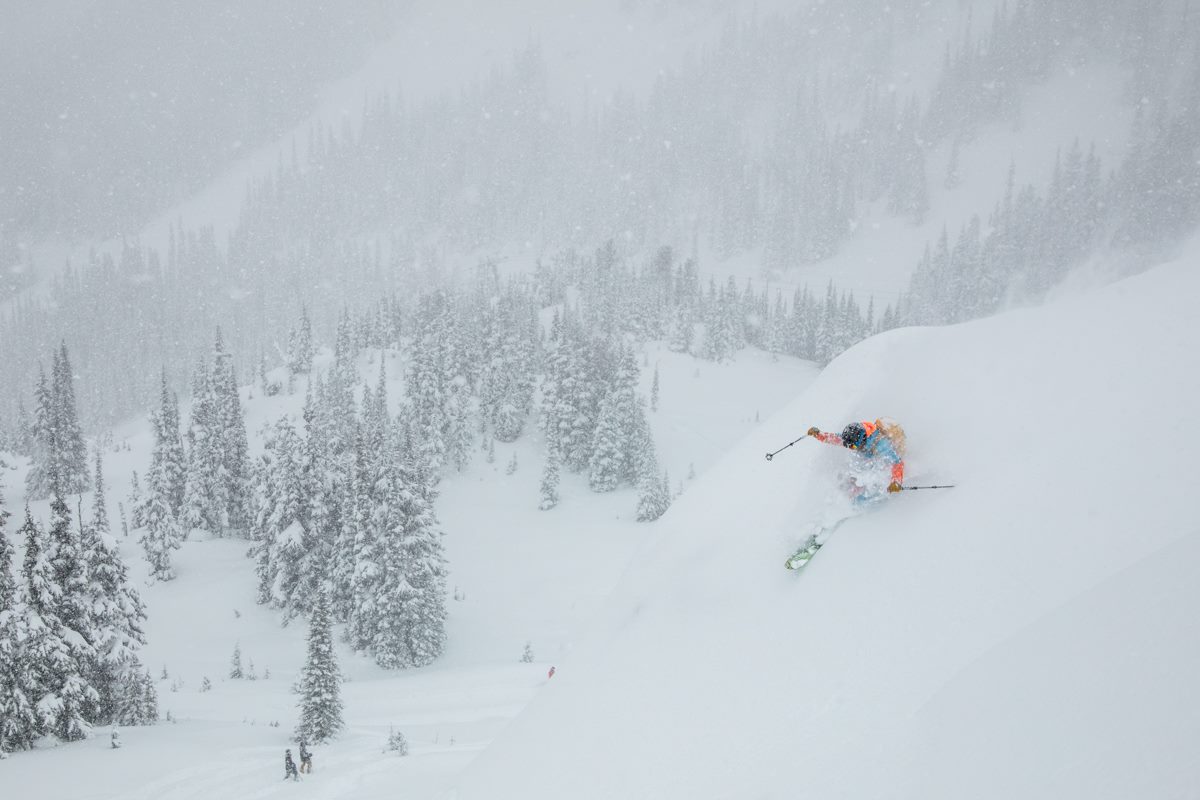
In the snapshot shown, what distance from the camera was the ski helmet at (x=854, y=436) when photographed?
543 centimetres

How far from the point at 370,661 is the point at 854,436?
31958 mm

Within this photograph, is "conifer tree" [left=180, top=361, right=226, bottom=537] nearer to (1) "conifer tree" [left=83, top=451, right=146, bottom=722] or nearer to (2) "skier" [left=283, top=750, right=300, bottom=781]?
(1) "conifer tree" [left=83, top=451, right=146, bottom=722]

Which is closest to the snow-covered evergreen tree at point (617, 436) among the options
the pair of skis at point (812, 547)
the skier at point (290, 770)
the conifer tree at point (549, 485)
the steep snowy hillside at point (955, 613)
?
the conifer tree at point (549, 485)

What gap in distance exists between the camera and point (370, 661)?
31234 millimetres

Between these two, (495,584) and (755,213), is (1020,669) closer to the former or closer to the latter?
(495,584)

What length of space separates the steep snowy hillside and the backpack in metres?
0.16

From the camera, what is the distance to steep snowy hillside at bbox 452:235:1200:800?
314 cm

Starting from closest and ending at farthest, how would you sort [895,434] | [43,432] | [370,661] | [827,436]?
Result: [895,434] → [827,436] → [370,661] → [43,432]

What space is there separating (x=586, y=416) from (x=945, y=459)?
51988 millimetres

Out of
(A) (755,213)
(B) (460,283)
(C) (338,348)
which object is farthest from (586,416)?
(A) (755,213)

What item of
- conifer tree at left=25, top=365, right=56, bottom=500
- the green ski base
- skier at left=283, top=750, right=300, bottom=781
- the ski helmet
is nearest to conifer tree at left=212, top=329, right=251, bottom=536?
conifer tree at left=25, top=365, right=56, bottom=500

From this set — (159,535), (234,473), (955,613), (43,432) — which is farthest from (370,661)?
(43,432)

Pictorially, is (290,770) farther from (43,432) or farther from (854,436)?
(43,432)

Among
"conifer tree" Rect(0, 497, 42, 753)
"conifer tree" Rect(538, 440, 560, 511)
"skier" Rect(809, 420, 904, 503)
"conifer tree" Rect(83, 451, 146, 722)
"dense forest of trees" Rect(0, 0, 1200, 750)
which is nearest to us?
"skier" Rect(809, 420, 904, 503)
